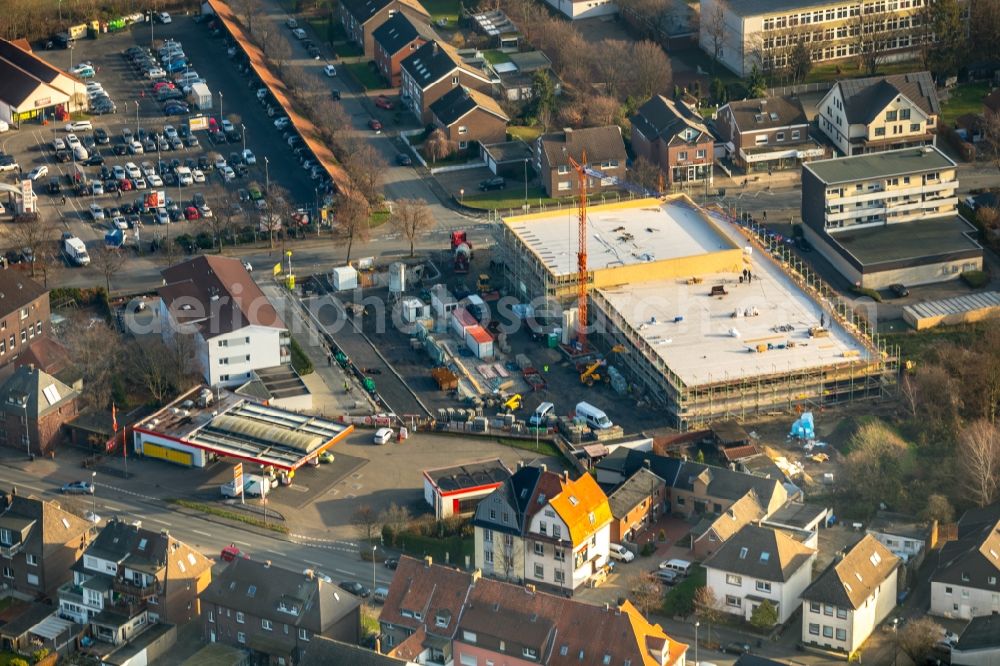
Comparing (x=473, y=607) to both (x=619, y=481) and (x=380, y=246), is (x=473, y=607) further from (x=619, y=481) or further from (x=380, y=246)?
(x=380, y=246)

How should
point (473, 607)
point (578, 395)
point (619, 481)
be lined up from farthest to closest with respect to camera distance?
point (578, 395) < point (619, 481) < point (473, 607)

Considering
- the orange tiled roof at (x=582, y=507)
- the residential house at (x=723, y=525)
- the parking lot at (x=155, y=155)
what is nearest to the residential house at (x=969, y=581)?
the residential house at (x=723, y=525)

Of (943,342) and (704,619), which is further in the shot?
(943,342)

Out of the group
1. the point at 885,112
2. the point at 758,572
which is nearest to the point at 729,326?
the point at 758,572

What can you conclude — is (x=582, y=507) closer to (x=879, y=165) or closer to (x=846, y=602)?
(x=846, y=602)

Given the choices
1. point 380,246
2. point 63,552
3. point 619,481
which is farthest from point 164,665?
point 380,246

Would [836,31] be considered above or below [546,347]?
above

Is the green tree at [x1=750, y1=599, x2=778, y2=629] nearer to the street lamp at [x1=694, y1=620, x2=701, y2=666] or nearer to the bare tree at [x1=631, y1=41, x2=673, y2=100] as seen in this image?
the street lamp at [x1=694, y1=620, x2=701, y2=666]
